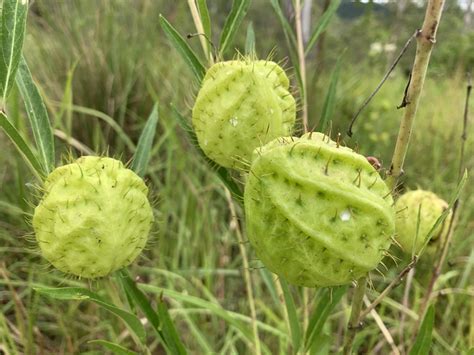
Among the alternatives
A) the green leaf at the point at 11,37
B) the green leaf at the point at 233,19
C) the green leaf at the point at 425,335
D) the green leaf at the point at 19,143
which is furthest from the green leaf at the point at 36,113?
the green leaf at the point at 425,335

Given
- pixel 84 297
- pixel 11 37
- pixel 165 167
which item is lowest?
pixel 165 167

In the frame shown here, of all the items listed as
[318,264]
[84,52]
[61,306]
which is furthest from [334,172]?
[84,52]

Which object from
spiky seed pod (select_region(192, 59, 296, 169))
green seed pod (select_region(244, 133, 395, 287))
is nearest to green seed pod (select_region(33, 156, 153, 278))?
spiky seed pod (select_region(192, 59, 296, 169))

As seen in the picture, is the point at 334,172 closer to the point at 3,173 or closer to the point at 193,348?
the point at 193,348

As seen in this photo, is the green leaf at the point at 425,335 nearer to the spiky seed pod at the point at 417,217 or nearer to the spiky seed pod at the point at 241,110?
the spiky seed pod at the point at 417,217

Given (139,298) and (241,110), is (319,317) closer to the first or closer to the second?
(139,298)

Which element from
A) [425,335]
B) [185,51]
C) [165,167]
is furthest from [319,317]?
[165,167]
